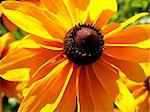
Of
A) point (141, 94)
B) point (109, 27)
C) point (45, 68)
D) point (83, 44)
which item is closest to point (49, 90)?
point (45, 68)

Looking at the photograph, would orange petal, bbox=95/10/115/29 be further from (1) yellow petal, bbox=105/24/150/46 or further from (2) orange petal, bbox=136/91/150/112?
(2) orange petal, bbox=136/91/150/112

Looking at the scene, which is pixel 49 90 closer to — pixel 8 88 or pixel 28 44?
pixel 28 44

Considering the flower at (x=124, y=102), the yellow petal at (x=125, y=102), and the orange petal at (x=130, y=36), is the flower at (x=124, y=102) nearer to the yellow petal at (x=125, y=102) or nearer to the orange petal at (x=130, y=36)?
the yellow petal at (x=125, y=102)

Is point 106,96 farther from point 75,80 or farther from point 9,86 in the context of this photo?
point 9,86

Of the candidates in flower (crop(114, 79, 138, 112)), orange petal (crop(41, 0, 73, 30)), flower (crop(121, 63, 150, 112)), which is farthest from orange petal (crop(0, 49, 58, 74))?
flower (crop(121, 63, 150, 112))

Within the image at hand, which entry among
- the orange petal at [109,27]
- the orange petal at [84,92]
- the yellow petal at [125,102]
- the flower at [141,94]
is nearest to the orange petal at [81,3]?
the orange petal at [109,27]

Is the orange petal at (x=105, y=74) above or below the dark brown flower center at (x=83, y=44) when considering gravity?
below
